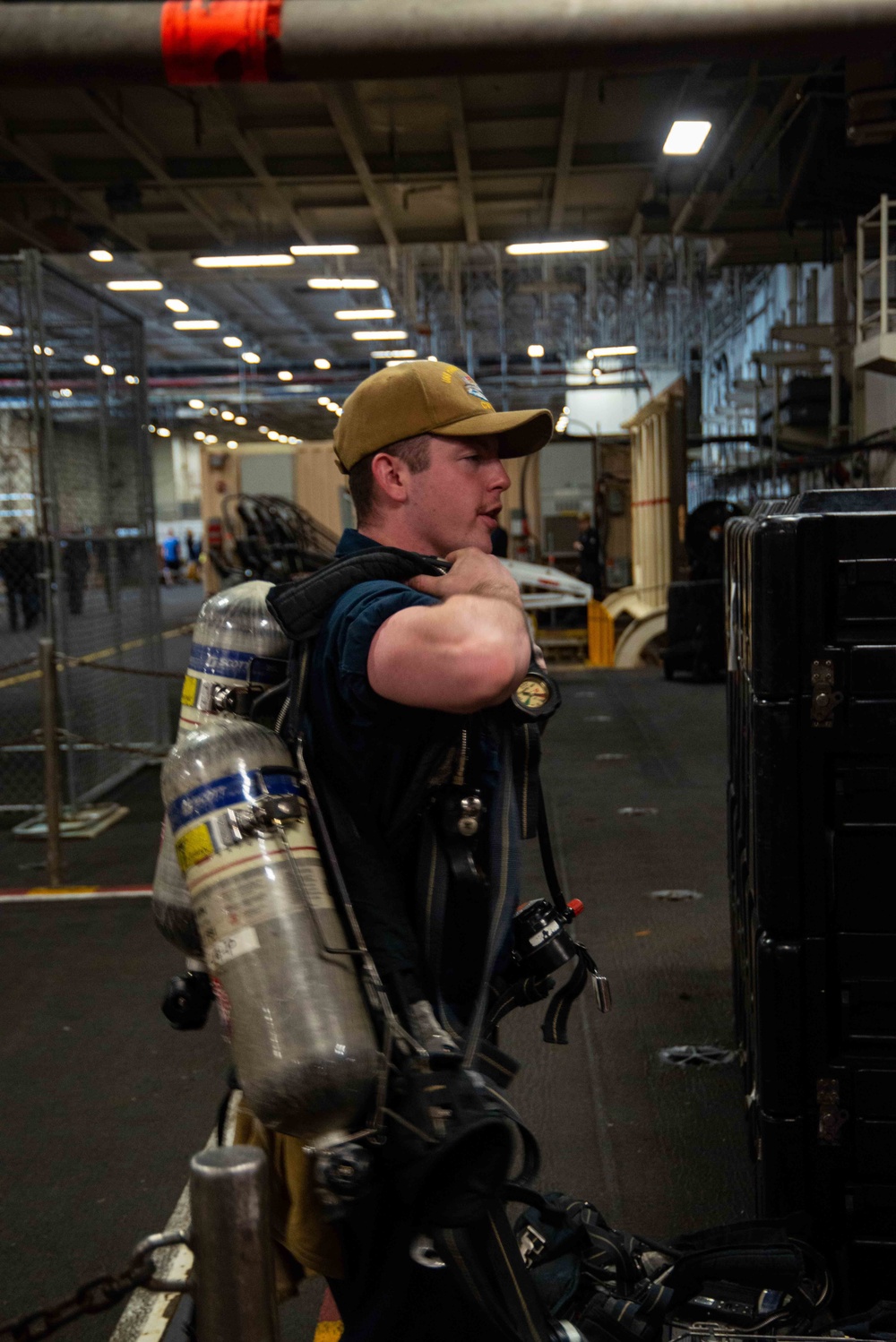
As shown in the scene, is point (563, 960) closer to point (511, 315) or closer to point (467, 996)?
point (467, 996)

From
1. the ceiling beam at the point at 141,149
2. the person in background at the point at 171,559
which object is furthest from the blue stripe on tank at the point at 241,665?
the person in background at the point at 171,559

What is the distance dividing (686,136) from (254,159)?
4.46 m

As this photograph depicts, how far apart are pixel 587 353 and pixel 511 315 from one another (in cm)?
611

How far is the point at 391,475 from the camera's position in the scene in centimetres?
204

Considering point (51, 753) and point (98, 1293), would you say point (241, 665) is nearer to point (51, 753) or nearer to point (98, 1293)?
point (98, 1293)

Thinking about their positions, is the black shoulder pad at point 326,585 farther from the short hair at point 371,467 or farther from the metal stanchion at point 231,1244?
the metal stanchion at point 231,1244

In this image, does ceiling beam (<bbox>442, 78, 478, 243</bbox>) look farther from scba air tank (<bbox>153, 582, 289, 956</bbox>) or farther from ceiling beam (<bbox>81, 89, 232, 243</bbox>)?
scba air tank (<bbox>153, 582, 289, 956</bbox>)

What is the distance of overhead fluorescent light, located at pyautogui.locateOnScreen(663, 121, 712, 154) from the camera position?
10.3 metres

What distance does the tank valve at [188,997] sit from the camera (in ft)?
7.56

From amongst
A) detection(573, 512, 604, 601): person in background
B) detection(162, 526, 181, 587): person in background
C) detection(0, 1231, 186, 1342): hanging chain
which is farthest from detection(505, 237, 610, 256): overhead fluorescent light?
detection(162, 526, 181, 587): person in background

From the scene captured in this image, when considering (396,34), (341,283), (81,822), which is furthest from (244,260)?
(396,34)

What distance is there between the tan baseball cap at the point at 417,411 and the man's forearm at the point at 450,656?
38 centimetres

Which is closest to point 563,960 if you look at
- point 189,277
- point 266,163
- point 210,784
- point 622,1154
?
point 210,784

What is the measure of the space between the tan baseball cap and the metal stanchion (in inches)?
45.9
